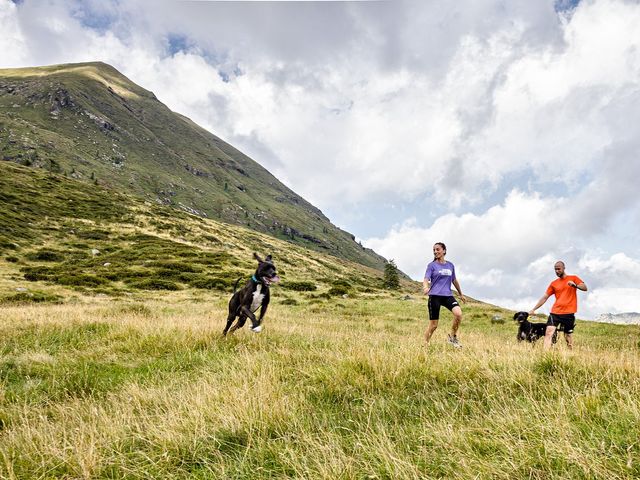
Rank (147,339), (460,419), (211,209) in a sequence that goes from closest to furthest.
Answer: (460,419) < (147,339) < (211,209)

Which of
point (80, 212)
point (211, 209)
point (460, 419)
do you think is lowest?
point (460, 419)

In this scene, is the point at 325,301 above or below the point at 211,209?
below

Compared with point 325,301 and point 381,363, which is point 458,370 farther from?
point 325,301

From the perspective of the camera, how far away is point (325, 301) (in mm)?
29078

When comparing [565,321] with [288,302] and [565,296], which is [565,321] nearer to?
[565,296]

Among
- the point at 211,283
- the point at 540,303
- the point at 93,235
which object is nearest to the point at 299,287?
the point at 211,283

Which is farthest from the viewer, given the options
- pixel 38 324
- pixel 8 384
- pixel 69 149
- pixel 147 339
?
pixel 69 149

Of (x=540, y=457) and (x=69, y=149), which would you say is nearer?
(x=540, y=457)

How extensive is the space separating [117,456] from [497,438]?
10.1 ft

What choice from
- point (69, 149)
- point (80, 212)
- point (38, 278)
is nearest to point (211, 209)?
point (69, 149)

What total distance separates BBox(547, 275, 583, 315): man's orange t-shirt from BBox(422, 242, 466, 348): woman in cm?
297

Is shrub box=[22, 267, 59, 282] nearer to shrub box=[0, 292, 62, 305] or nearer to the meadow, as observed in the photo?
shrub box=[0, 292, 62, 305]

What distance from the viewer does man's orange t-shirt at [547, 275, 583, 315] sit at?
1007cm

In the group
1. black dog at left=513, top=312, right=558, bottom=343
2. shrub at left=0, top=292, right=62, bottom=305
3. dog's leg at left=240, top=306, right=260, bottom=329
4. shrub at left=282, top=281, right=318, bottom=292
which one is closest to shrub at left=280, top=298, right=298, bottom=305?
shrub at left=282, top=281, right=318, bottom=292
